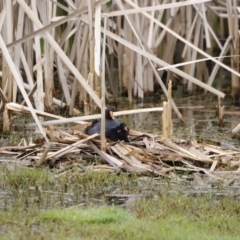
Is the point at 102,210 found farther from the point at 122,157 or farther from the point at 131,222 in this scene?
the point at 122,157

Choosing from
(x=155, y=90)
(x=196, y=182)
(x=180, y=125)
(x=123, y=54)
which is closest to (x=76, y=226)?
(x=196, y=182)

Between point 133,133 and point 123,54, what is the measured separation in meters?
3.68

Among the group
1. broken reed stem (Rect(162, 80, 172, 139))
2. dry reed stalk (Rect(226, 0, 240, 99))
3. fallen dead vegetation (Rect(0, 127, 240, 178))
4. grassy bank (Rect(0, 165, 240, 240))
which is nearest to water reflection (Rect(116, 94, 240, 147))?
dry reed stalk (Rect(226, 0, 240, 99))

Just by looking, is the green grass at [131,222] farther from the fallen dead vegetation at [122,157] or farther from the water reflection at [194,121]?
the water reflection at [194,121]

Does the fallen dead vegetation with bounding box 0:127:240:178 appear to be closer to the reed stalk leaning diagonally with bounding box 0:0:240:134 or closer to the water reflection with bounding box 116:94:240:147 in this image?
the reed stalk leaning diagonally with bounding box 0:0:240:134

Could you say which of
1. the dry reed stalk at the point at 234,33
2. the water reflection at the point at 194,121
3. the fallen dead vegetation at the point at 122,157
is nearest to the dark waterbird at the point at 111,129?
the fallen dead vegetation at the point at 122,157

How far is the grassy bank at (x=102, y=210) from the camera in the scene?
502cm

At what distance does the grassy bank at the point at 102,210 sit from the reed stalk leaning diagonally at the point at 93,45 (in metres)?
1.00

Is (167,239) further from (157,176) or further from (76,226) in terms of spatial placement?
(157,176)

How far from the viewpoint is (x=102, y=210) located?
5.48m

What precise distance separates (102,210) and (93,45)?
3360mm

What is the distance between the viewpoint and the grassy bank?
5023 mm

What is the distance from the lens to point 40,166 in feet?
23.4

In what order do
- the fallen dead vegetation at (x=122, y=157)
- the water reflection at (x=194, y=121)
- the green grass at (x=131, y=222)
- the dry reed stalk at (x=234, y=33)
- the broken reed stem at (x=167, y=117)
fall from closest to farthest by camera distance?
1. the green grass at (x=131, y=222)
2. the fallen dead vegetation at (x=122, y=157)
3. the broken reed stem at (x=167, y=117)
4. the water reflection at (x=194, y=121)
5. the dry reed stalk at (x=234, y=33)
